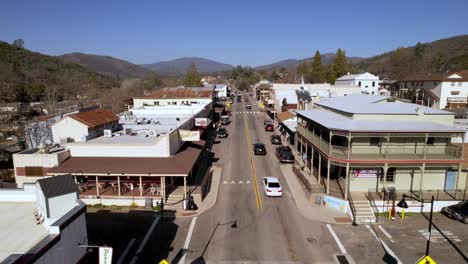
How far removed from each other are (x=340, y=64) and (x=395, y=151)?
330 ft

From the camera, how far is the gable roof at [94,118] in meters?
29.2

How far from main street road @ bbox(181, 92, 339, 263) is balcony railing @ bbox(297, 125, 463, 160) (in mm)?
5560

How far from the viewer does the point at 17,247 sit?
36.0 ft

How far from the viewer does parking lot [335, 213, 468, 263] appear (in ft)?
59.0

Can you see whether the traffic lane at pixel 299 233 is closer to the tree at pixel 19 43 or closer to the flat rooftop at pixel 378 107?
the flat rooftop at pixel 378 107

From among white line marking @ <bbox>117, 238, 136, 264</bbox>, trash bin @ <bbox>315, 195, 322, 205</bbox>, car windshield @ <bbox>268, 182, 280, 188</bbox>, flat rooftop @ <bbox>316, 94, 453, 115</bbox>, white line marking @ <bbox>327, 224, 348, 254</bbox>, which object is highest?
flat rooftop @ <bbox>316, 94, 453, 115</bbox>

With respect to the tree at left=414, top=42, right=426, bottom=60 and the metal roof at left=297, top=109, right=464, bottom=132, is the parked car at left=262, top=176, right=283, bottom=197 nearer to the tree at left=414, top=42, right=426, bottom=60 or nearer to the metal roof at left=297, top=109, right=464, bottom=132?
the metal roof at left=297, top=109, right=464, bottom=132

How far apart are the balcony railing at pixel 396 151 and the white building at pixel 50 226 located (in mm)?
18748

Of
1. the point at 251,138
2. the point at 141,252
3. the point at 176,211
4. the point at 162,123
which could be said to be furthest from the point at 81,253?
the point at 251,138

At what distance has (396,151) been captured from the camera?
26.2m

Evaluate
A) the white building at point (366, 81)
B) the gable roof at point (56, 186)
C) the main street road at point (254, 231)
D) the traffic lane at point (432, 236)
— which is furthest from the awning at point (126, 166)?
the white building at point (366, 81)

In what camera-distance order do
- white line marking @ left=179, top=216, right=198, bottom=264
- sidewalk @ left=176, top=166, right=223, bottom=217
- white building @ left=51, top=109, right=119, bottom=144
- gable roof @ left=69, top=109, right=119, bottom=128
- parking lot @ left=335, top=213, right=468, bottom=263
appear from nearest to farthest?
white line marking @ left=179, top=216, right=198, bottom=264
parking lot @ left=335, top=213, right=468, bottom=263
sidewalk @ left=176, top=166, right=223, bottom=217
white building @ left=51, top=109, right=119, bottom=144
gable roof @ left=69, top=109, right=119, bottom=128

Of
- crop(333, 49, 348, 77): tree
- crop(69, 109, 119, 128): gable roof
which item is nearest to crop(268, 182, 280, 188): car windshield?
crop(69, 109, 119, 128): gable roof

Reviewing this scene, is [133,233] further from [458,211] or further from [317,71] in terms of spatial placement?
[317,71]
